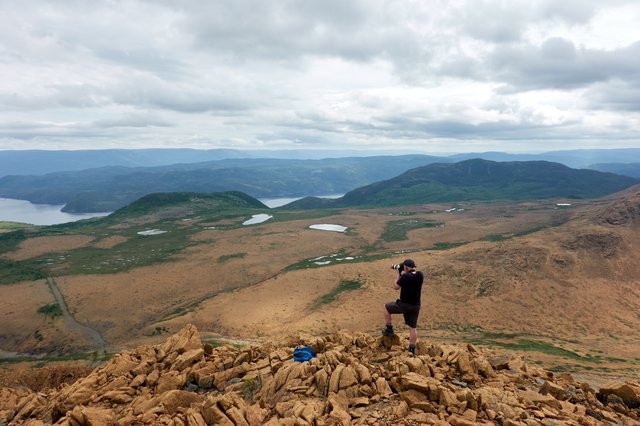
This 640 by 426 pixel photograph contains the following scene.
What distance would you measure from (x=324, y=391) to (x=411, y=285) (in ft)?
16.2

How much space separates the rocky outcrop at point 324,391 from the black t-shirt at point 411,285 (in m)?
2.18

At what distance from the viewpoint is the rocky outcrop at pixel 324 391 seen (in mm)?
10281

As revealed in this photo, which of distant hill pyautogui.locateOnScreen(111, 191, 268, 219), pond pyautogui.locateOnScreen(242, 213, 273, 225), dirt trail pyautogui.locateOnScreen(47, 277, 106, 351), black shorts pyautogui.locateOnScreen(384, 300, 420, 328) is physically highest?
black shorts pyautogui.locateOnScreen(384, 300, 420, 328)

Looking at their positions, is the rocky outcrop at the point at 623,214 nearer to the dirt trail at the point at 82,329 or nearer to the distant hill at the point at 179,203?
the dirt trail at the point at 82,329

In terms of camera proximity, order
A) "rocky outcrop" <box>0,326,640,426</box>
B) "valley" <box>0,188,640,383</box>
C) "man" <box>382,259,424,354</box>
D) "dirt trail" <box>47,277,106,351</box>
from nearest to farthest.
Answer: "rocky outcrop" <box>0,326,640,426</box> → "man" <box>382,259,424,354</box> → "valley" <box>0,188,640,383</box> → "dirt trail" <box>47,277,106,351</box>

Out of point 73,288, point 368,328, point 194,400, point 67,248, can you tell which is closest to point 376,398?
point 194,400

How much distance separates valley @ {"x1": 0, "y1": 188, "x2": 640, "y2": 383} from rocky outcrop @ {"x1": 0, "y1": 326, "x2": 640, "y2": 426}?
14328 mm

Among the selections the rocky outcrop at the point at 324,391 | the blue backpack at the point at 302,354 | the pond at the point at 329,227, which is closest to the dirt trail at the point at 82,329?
the rocky outcrop at the point at 324,391

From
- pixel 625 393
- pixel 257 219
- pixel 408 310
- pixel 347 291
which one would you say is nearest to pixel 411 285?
pixel 408 310

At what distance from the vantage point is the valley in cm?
3606

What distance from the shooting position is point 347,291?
160 ft

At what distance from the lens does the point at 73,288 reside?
57.5 meters

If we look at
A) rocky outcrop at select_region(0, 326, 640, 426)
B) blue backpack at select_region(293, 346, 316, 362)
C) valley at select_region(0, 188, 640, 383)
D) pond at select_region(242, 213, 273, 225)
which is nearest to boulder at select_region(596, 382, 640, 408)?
rocky outcrop at select_region(0, 326, 640, 426)

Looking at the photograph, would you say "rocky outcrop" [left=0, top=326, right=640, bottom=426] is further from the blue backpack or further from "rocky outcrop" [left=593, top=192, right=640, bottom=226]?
"rocky outcrop" [left=593, top=192, right=640, bottom=226]
